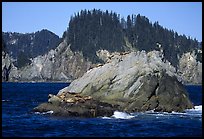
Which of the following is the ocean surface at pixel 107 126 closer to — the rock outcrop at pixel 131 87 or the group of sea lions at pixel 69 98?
the group of sea lions at pixel 69 98

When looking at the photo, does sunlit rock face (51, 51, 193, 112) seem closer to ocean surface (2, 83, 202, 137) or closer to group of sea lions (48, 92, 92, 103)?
group of sea lions (48, 92, 92, 103)

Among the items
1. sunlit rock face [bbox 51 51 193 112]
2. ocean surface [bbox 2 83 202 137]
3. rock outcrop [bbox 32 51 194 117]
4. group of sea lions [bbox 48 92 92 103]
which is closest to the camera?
ocean surface [bbox 2 83 202 137]

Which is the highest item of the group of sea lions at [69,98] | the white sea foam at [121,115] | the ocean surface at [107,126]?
the group of sea lions at [69,98]

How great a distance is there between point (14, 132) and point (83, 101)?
686 inches

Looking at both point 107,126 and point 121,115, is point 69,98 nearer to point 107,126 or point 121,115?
point 121,115

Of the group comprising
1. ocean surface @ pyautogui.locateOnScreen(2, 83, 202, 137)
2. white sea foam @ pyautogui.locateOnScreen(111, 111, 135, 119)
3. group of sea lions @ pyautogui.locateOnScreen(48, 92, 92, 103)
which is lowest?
ocean surface @ pyautogui.locateOnScreen(2, 83, 202, 137)

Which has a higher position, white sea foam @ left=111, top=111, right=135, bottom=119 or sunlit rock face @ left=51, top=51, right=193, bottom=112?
sunlit rock face @ left=51, top=51, right=193, bottom=112

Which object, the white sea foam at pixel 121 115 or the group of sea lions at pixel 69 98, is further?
Answer: the group of sea lions at pixel 69 98

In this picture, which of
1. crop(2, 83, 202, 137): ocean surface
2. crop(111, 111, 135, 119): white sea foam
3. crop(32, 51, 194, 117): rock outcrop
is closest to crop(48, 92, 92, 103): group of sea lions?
crop(32, 51, 194, 117): rock outcrop

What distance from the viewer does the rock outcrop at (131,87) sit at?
59956 millimetres

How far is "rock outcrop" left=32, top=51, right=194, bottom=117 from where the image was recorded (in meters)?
60.0

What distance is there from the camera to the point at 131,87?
206 ft

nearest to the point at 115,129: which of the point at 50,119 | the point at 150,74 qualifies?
the point at 50,119

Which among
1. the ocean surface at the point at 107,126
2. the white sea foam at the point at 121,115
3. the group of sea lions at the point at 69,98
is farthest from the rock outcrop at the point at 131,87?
the ocean surface at the point at 107,126
